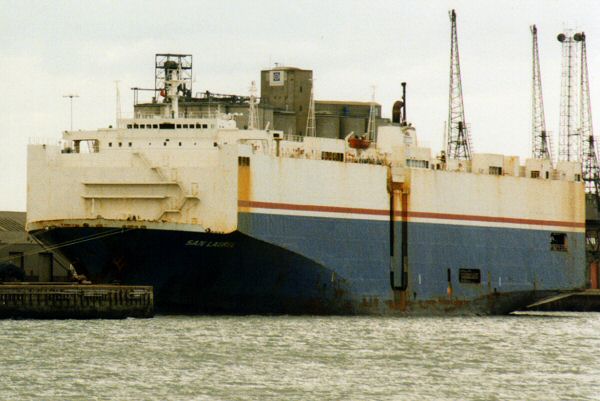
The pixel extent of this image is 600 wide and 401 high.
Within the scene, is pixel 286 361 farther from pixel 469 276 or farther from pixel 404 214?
pixel 469 276

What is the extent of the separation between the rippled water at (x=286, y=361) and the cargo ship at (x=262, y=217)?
206 centimetres

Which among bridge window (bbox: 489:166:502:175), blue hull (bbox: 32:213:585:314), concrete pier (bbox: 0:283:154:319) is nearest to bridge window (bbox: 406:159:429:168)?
blue hull (bbox: 32:213:585:314)

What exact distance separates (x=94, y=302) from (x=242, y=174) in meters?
6.90

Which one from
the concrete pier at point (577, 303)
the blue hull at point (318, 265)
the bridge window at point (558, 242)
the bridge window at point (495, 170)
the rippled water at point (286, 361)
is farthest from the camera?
the concrete pier at point (577, 303)

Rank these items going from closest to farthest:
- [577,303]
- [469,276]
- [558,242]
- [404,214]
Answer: [404,214], [469,276], [558,242], [577,303]

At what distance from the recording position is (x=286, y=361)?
154 feet

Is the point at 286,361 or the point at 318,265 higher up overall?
the point at 318,265

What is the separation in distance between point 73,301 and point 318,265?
9.87 m

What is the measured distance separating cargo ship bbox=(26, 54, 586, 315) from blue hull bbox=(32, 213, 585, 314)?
57mm

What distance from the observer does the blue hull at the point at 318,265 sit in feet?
199

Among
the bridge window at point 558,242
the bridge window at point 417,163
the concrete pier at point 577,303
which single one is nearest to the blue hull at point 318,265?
the bridge window at point 558,242

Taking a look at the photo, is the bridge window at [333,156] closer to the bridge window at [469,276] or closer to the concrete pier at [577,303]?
the bridge window at [469,276]

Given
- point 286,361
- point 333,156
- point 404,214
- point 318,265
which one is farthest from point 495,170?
point 286,361

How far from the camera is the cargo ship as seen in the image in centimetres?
6072
